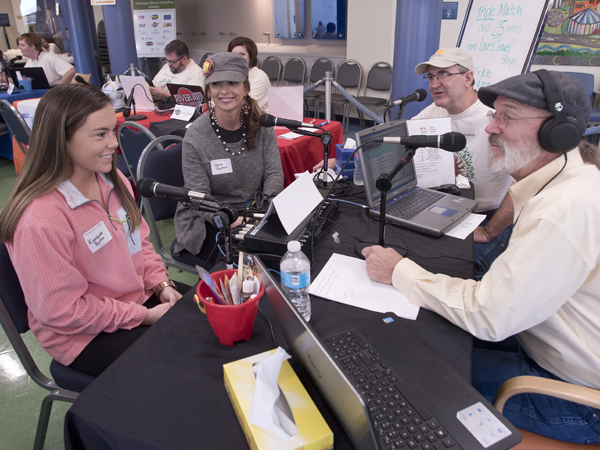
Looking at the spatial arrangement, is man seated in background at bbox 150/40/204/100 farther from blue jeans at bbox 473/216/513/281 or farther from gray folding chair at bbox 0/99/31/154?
blue jeans at bbox 473/216/513/281

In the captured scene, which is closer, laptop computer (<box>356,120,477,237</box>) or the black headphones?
the black headphones

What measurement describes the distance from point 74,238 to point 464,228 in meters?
1.35

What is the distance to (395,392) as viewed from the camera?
2.44 feet

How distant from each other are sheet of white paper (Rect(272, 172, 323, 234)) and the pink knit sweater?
0.56 metres

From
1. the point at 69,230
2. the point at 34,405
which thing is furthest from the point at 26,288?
the point at 34,405

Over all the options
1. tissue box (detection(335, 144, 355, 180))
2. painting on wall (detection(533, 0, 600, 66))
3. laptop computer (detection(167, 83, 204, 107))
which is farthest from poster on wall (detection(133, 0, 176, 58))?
tissue box (detection(335, 144, 355, 180))

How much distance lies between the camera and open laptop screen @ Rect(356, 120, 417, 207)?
1.46 metres

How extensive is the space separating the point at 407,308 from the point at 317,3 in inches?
253

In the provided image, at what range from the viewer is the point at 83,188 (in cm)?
121

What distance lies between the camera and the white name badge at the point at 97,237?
1.15m

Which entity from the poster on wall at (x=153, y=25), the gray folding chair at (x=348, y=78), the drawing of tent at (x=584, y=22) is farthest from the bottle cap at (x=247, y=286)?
the poster on wall at (x=153, y=25)

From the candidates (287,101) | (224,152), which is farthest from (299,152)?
(224,152)

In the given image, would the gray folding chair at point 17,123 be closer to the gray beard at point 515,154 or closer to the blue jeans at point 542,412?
the gray beard at point 515,154

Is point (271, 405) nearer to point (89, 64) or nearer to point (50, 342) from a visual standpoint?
point (50, 342)
